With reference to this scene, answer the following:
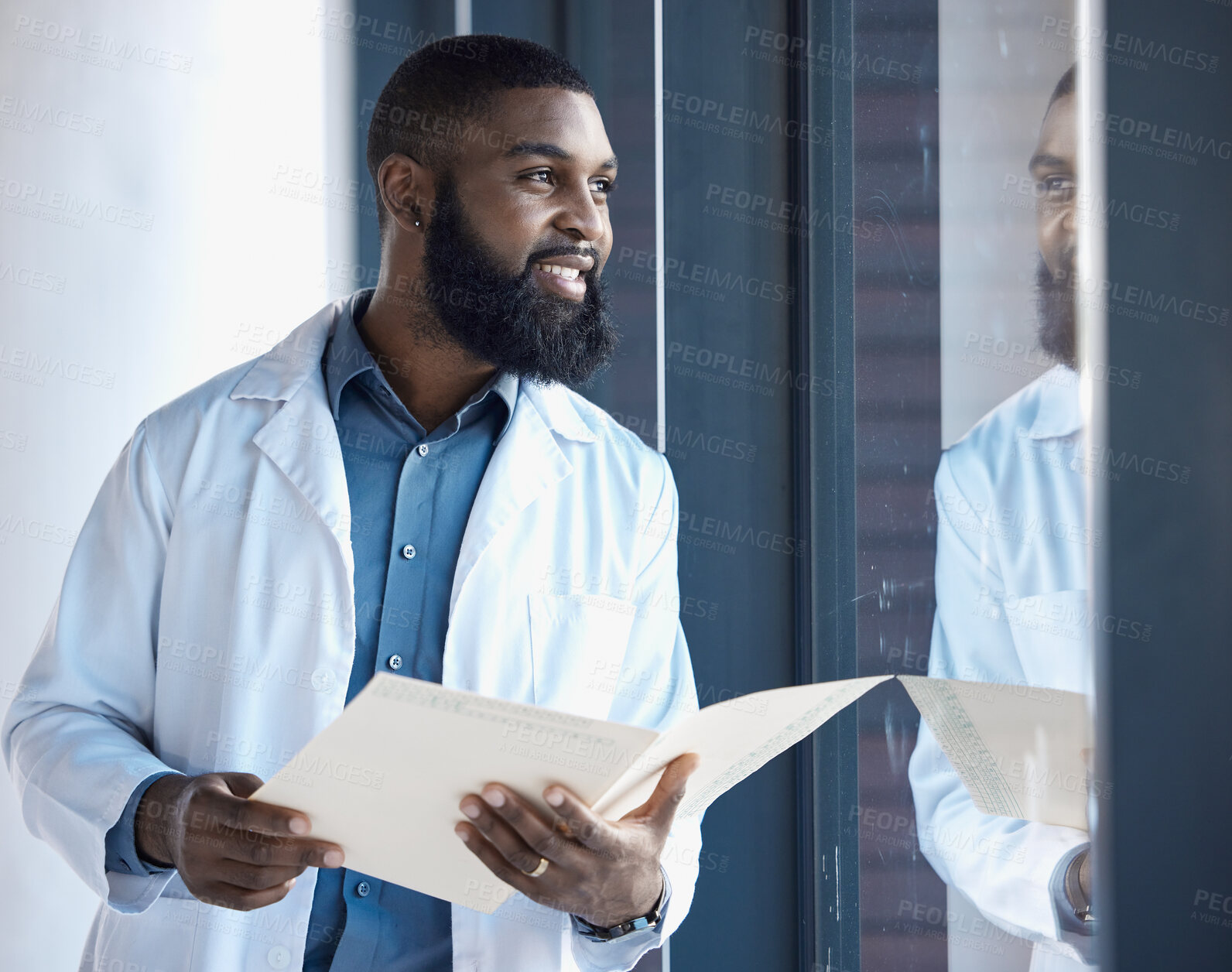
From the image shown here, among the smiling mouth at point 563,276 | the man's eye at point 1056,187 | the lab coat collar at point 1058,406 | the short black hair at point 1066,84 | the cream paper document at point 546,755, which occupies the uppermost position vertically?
the short black hair at point 1066,84

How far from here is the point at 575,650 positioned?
1.33 meters

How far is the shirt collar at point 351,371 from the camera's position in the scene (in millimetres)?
1431

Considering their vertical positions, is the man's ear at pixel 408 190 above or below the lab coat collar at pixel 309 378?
above

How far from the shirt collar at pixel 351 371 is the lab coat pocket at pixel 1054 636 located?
2.43 feet

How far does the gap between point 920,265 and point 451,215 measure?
2.17 feet

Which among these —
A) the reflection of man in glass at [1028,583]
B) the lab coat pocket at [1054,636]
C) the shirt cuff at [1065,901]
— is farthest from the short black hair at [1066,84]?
the shirt cuff at [1065,901]

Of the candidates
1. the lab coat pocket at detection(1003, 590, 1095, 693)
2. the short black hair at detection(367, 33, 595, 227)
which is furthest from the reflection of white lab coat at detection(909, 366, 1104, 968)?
the short black hair at detection(367, 33, 595, 227)

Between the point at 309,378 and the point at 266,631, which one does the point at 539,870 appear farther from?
the point at 309,378

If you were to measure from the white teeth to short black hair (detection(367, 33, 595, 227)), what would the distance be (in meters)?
0.20

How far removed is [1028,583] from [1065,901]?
257 mm

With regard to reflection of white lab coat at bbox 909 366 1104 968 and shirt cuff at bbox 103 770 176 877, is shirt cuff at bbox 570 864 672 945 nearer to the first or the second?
reflection of white lab coat at bbox 909 366 1104 968

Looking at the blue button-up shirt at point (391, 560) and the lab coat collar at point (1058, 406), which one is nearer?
the lab coat collar at point (1058, 406)

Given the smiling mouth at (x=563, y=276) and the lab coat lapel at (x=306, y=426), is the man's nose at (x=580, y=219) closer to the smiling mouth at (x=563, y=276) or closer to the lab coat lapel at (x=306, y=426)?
the smiling mouth at (x=563, y=276)

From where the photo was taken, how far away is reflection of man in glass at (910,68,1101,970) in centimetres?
85
